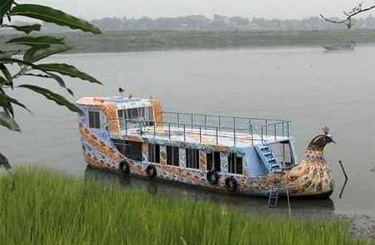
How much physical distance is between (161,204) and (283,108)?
32.9 meters

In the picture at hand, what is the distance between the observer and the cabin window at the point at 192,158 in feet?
63.4

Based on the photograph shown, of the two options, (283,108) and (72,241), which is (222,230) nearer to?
(72,241)

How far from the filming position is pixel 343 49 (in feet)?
389

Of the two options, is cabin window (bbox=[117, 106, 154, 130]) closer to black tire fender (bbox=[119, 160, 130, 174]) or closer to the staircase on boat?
black tire fender (bbox=[119, 160, 130, 174])

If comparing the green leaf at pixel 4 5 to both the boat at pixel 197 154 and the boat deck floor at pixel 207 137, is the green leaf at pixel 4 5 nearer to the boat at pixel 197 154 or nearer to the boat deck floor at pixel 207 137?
the boat at pixel 197 154

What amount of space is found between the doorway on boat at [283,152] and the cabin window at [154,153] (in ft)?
12.0

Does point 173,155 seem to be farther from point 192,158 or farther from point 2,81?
point 2,81

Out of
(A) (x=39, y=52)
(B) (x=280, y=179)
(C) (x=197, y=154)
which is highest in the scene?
(A) (x=39, y=52)

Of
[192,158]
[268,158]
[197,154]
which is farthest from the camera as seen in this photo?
[192,158]

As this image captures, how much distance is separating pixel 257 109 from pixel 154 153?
17.7m

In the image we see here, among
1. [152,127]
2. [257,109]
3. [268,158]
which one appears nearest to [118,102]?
[152,127]

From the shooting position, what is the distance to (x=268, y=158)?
18.3m

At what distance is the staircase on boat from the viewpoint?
18.1 m

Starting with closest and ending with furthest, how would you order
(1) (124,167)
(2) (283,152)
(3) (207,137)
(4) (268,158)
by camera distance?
(4) (268,158), (2) (283,152), (3) (207,137), (1) (124,167)
